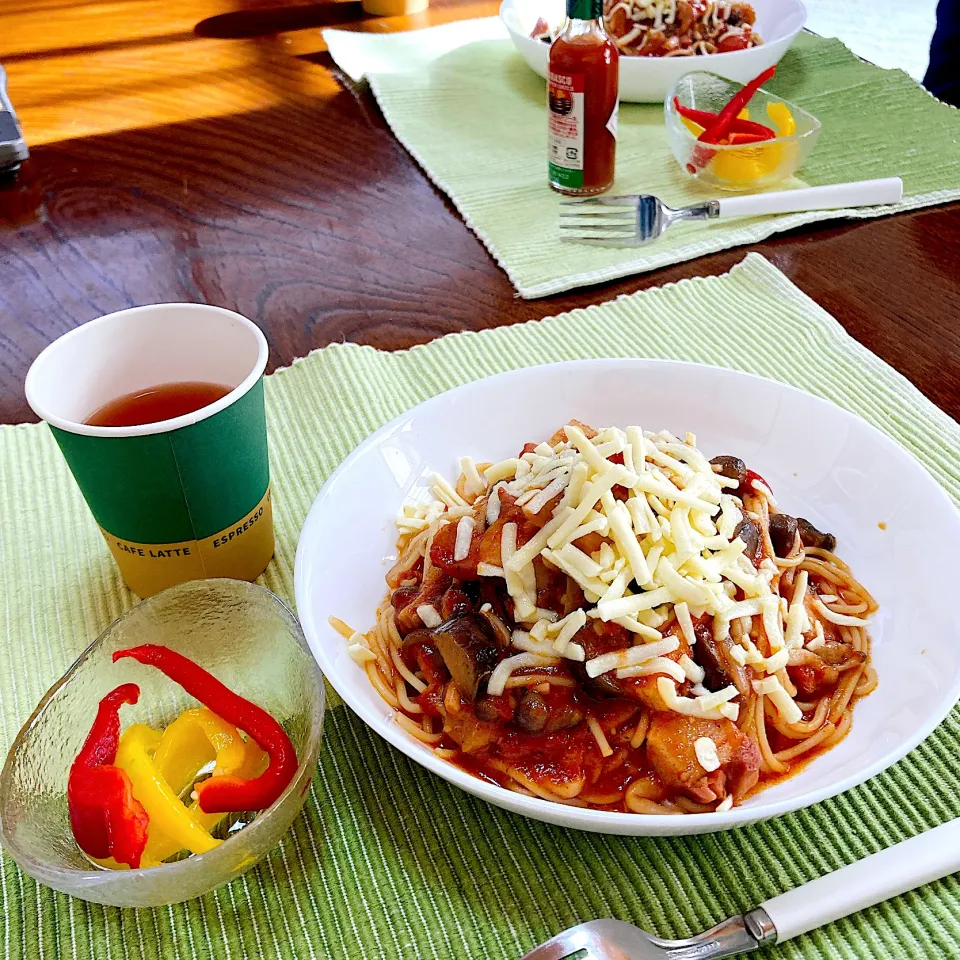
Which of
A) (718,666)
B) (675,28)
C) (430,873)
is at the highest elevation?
(675,28)

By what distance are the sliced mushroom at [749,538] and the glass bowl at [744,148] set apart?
1365 millimetres

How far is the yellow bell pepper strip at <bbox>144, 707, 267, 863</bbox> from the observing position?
105cm

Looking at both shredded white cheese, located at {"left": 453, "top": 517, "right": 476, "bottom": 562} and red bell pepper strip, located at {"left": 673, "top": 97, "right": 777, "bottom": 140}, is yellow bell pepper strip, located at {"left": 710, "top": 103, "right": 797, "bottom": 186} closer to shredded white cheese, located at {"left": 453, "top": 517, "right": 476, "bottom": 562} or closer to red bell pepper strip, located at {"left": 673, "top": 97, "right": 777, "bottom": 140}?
red bell pepper strip, located at {"left": 673, "top": 97, "right": 777, "bottom": 140}

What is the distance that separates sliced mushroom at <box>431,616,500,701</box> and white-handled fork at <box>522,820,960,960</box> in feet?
0.94

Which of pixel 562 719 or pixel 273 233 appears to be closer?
pixel 562 719

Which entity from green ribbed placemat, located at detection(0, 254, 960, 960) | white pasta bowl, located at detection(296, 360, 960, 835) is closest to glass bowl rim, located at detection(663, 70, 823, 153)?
white pasta bowl, located at detection(296, 360, 960, 835)

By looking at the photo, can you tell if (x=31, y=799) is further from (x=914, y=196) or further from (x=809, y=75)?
(x=809, y=75)

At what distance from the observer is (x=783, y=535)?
1.29 m

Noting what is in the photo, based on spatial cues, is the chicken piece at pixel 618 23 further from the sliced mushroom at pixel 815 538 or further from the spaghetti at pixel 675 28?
the sliced mushroom at pixel 815 538

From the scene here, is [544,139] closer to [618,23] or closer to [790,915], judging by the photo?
[618,23]

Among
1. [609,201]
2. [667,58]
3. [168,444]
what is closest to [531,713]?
[168,444]

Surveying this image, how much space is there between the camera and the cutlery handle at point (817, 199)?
2.19 metres

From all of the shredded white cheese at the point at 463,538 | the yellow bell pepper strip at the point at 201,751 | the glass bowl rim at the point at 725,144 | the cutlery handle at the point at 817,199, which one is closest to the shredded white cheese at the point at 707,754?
the shredded white cheese at the point at 463,538

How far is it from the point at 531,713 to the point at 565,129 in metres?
1.60
